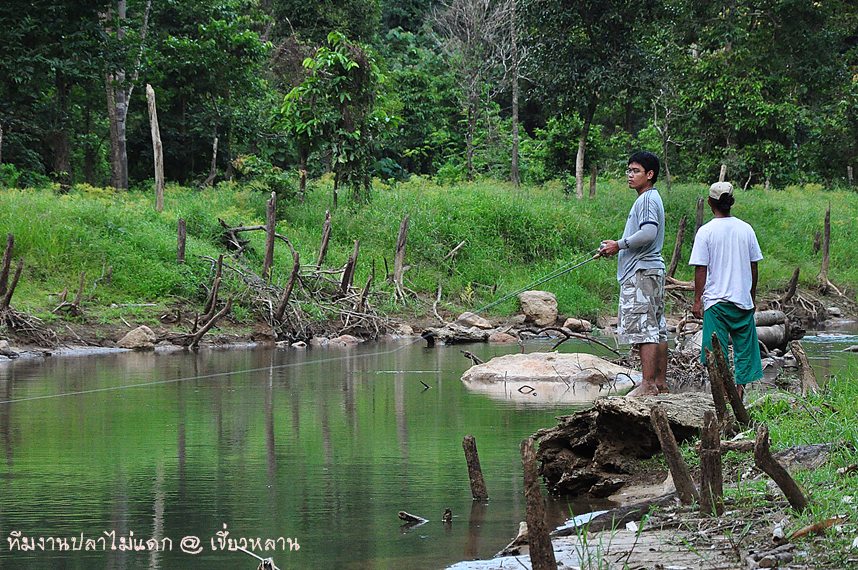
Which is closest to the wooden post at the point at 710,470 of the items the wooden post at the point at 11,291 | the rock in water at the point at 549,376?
the rock in water at the point at 549,376

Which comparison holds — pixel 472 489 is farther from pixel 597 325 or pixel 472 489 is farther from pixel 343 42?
pixel 343 42

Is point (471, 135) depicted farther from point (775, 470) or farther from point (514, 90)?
point (775, 470)

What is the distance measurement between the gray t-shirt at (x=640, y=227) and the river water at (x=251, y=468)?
5.32 feet

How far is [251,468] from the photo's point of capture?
760 cm

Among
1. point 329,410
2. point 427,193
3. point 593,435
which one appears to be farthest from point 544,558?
point 427,193

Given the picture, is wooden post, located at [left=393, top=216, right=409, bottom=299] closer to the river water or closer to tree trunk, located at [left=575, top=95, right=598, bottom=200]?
the river water

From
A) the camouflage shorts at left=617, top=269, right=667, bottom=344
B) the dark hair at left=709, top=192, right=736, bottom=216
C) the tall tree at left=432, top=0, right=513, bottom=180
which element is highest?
the tall tree at left=432, top=0, right=513, bottom=180

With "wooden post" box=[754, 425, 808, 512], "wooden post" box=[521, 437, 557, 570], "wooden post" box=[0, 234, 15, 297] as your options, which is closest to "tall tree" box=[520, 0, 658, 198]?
"wooden post" box=[0, 234, 15, 297]

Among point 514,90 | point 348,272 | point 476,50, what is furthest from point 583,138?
point 348,272

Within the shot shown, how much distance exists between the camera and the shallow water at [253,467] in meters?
5.57

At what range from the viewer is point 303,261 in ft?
77.5

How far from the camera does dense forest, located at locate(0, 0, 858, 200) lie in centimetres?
2694

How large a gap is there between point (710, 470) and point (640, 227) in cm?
370

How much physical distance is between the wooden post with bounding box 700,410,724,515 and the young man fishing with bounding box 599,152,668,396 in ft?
10.7
